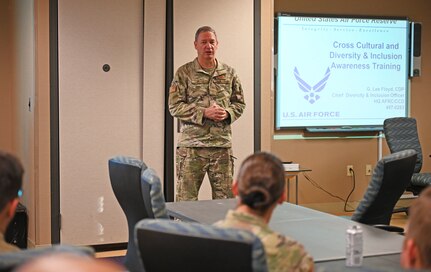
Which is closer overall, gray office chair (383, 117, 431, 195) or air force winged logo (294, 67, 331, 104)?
gray office chair (383, 117, 431, 195)

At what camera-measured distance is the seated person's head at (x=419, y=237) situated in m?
1.50

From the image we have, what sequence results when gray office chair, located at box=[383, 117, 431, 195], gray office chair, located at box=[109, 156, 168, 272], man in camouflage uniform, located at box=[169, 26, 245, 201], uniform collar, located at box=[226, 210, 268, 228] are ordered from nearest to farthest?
uniform collar, located at box=[226, 210, 268, 228], gray office chair, located at box=[109, 156, 168, 272], man in camouflage uniform, located at box=[169, 26, 245, 201], gray office chair, located at box=[383, 117, 431, 195]

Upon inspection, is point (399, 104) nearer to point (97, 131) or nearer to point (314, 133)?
point (314, 133)

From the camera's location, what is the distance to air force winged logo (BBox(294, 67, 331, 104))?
267 inches

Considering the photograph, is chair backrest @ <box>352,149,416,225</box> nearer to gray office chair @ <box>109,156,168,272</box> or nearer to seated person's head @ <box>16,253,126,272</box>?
gray office chair @ <box>109,156,168,272</box>

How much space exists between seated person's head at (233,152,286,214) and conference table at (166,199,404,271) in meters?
0.26

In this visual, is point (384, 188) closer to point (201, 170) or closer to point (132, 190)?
point (132, 190)

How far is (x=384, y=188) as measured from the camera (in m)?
3.47

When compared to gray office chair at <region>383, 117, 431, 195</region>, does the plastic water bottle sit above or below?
below

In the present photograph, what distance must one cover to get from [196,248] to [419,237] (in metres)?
0.59

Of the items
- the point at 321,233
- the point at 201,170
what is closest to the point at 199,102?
the point at 201,170

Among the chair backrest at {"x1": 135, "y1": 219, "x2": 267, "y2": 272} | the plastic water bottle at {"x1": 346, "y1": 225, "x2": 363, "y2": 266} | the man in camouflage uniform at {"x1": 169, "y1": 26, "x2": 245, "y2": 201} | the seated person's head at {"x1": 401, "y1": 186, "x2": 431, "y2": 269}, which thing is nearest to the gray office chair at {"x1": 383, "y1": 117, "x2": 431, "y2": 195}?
the man in camouflage uniform at {"x1": 169, "y1": 26, "x2": 245, "y2": 201}

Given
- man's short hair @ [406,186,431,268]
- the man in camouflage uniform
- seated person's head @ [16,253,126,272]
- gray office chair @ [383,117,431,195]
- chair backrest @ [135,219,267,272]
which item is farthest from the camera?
gray office chair @ [383,117,431,195]

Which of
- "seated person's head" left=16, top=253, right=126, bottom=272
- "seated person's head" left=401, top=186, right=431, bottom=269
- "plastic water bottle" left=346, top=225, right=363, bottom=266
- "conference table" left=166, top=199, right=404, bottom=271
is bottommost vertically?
"conference table" left=166, top=199, right=404, bottom=271
